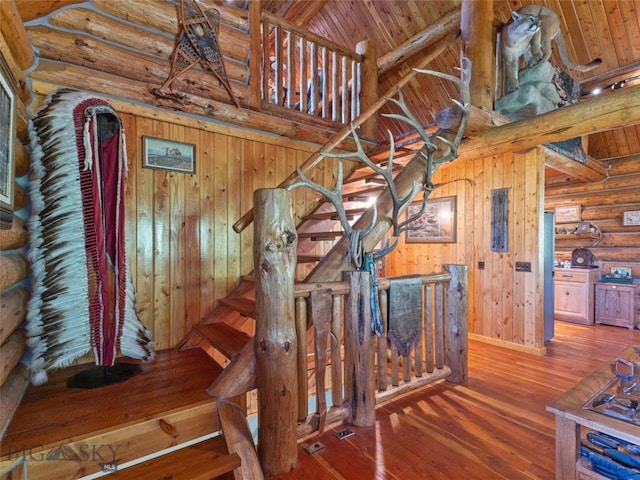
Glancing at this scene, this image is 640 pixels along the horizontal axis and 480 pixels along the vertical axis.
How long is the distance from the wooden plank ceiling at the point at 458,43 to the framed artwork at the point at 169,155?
375 centimetres

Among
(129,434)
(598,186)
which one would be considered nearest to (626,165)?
(598,186)

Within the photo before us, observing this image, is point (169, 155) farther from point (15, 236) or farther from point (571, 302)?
point (571, 302)

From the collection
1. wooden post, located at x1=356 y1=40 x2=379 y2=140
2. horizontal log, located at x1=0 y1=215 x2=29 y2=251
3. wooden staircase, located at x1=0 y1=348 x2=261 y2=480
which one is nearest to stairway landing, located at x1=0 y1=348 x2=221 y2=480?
wooden staircase, located at x1=0 y1=348 x2=261 y2=480

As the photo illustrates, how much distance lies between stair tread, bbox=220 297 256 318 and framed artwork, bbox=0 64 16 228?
1463 millimetres

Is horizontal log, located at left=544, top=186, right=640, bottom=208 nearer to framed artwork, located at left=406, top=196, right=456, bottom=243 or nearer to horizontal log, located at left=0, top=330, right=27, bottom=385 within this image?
framed artwork, located at left=406, top=196, right=456, bottom=243

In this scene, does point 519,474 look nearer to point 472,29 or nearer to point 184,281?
point 184,281

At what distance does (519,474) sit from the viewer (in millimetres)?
1681

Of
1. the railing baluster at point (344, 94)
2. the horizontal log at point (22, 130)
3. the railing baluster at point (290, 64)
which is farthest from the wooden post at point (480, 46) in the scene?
the horizontal log at point (22, 130)

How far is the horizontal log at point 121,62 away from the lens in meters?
2.38

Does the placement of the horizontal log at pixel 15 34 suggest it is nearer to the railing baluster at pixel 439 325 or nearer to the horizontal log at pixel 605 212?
the railing baluster at pixel 439 325

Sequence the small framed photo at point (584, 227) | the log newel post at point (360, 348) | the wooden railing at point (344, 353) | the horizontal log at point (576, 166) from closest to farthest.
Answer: the wooden railing at point (344, 353) < the log newel post at point (360, 348) < the horizontal log at point (576, 166) < the small framed photo at point (584, 227)

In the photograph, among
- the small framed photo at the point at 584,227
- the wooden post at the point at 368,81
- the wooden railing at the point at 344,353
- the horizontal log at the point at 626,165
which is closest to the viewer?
the wooden railing at the point at 344,353

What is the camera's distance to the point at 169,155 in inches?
112

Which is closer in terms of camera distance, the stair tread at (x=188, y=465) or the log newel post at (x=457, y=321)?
the stair tread at (x=188, y=465)
